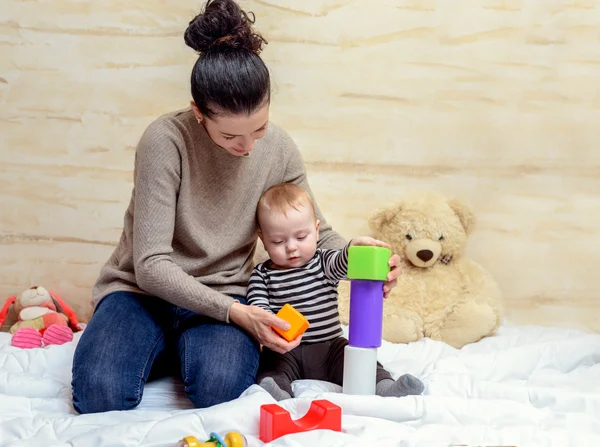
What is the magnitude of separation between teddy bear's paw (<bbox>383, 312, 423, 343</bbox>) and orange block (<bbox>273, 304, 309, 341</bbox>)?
1.79 feet

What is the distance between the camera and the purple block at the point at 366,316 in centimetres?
137

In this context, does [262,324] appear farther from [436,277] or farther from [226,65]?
[436,277]

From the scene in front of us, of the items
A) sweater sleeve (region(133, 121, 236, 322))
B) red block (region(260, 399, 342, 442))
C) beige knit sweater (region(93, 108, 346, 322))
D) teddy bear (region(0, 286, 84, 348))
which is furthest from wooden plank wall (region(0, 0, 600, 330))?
red block (region(260, 399, 342, 442))

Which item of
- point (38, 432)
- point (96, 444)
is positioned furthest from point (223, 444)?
point (38, 432)

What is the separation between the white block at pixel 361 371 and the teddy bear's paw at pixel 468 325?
1.92 feet

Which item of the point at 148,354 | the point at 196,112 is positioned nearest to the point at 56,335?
the point at 148,354

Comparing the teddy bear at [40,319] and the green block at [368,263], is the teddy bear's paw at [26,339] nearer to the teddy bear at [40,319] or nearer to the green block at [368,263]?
the teddy bear at [40,319]

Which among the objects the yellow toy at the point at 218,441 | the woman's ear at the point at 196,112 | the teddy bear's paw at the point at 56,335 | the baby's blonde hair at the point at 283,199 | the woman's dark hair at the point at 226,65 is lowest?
the teddy bear's paw at the point at 56,335

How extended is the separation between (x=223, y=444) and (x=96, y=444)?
0.72 ft

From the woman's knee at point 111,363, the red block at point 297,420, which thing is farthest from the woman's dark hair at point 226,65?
the red block at point 297,420

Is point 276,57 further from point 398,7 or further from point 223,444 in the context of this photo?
point 223,444

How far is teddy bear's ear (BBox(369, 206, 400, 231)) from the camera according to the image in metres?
2.00

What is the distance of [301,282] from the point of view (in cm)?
155

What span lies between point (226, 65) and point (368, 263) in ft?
1.53
